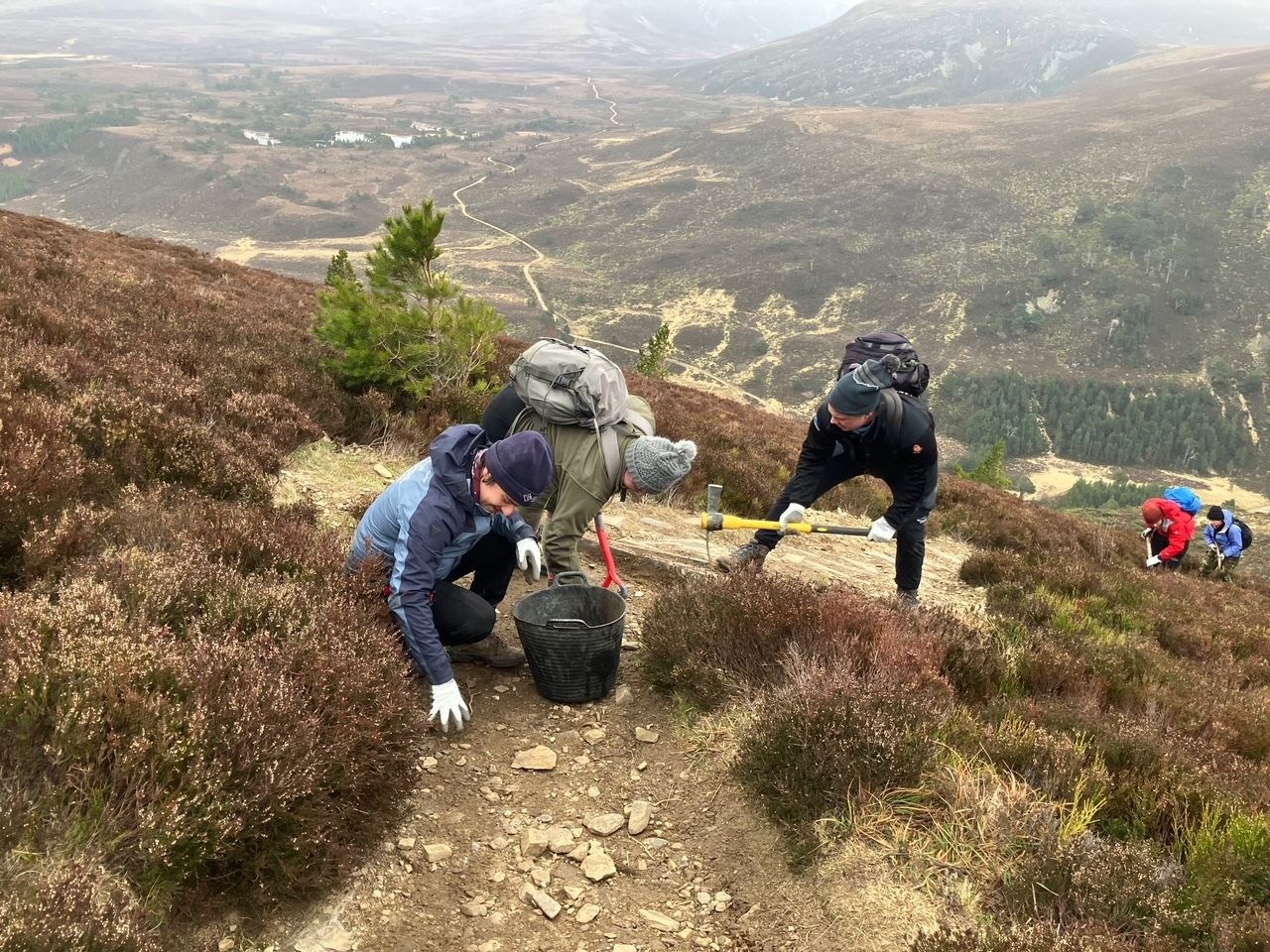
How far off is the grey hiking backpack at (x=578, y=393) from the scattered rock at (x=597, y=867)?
6.51ft

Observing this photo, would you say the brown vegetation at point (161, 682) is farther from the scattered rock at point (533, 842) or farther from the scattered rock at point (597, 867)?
the scattered rock at point (597, 867)

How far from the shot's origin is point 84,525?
354 centimetres

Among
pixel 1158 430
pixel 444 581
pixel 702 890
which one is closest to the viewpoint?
pixel 702 890

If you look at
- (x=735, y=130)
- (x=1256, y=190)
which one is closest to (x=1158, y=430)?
(x=1256, y=190)

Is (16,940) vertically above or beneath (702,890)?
above

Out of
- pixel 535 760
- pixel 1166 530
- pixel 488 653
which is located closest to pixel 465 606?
pixel 488 653

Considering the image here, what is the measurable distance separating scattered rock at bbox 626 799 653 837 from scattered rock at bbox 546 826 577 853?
0.27 meters

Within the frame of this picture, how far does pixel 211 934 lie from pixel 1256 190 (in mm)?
145383

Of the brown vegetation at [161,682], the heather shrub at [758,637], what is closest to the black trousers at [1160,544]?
the heather shrub at [758,637]

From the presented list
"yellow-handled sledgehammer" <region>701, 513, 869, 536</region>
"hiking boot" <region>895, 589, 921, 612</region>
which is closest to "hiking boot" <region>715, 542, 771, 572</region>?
"yellow-handled sledgehammer" <region>701, 513, 869, 536</region>

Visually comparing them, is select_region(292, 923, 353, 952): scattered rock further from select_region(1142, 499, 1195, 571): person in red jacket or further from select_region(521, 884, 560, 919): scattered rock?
select_region(1142, 499, 1195, 571): person in red jacket

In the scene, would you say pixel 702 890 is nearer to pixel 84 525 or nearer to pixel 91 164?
pixel 84 525

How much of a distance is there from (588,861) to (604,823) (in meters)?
0.22

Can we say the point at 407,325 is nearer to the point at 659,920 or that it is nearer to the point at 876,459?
the point at 876,459
